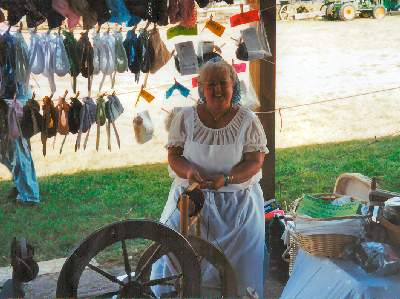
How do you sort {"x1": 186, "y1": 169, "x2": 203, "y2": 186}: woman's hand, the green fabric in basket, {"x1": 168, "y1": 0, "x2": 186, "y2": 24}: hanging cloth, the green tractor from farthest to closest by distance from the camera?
1. the green tractor
2. {"x1": 168, "y1": 0, "x2": 186, "y2": 24}: hanging cloth
3. {"x1": 186, "y1": 169, "x2": 203, "y2": 186}: woman's hand
4. the green fabric in basket

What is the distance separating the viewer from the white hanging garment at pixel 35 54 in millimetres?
2484

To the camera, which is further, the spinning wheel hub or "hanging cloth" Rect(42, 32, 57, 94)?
"hanging cloth" Rect(42, 32, 57, 94)

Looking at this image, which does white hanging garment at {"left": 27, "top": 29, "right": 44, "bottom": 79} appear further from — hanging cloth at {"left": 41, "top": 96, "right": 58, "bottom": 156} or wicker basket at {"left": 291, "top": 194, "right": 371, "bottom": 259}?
wicker basket at {"left": 291, "top": 194, "right": 371, "bottom": 259}

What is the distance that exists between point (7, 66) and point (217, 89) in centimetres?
121

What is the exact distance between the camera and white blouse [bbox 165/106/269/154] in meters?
2.22

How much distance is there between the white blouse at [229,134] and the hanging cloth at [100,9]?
2.56 ft

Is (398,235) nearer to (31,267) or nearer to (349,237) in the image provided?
(349,237)

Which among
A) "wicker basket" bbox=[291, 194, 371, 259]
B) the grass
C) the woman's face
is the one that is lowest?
the grass

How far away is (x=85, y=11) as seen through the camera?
95.3 inches

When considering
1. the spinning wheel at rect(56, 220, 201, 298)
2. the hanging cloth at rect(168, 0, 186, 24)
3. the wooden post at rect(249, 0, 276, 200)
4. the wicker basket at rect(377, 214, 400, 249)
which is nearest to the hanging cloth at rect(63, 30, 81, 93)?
the hanging cloth at rect(168, 0, 186, 24)

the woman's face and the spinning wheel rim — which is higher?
the woman's face

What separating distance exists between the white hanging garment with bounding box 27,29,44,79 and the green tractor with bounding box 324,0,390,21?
6.00m

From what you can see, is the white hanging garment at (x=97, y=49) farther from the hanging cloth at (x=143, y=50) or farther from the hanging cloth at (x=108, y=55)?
the hanging cloth at (x=143, y=50)

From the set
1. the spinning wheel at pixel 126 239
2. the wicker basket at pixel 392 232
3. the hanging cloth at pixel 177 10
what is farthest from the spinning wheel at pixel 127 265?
the hanging cloth at pixel 177 10
